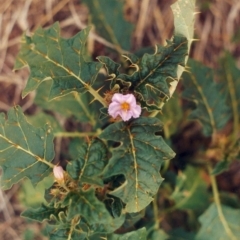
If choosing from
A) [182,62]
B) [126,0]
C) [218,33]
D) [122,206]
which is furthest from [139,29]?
[122,206]

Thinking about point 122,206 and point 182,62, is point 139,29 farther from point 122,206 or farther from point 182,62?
point 122,206

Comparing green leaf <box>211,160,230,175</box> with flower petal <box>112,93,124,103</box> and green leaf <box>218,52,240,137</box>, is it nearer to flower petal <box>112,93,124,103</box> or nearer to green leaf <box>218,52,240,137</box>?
green leaf <box>218,52,240,137</box>

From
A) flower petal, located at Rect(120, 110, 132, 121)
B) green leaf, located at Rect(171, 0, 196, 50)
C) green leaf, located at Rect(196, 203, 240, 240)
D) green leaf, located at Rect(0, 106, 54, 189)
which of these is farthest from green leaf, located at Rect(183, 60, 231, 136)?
green leaf, located at Rect(0, 106, 54, 189)

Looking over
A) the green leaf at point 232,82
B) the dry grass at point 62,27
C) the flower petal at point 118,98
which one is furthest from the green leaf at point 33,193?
the green leaf at point 232,82

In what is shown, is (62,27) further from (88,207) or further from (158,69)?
(88,207)

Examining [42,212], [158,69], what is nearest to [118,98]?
[158,69]
